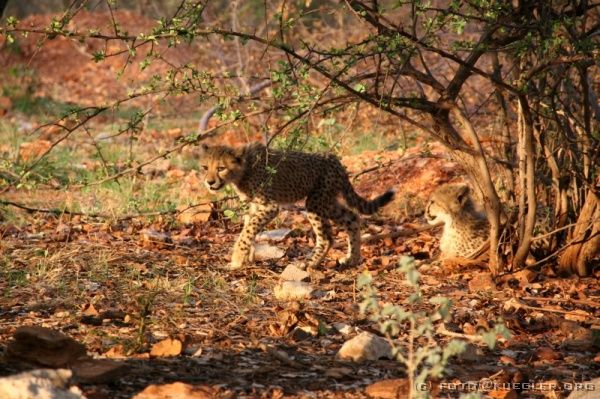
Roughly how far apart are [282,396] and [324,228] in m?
4.07

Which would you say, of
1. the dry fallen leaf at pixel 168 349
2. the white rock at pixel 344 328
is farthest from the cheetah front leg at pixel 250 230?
the dry fallen leaf at pixel 168 349

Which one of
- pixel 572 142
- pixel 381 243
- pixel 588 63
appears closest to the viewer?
pixel 588 63

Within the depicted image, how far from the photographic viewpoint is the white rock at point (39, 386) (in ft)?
11.3

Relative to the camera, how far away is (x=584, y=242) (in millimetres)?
6789

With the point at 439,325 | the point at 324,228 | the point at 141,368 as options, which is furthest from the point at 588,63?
the point at 141,368

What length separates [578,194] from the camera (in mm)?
7094

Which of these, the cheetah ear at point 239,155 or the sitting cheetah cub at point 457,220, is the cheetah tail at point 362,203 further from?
the cheetah ear at point 239,155

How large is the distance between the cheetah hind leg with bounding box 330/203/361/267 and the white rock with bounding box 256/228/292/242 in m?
0.68

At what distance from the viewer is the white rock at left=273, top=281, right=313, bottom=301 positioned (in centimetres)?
624

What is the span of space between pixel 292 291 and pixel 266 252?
5.17 feet

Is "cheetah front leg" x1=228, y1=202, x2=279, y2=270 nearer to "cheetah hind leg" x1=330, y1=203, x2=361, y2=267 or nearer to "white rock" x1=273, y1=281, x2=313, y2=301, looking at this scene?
"cheetah hind leg" x1=330, y1=203, x2=361, y2=267

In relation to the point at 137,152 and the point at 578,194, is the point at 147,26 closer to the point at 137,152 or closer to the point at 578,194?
the point at 137,152
